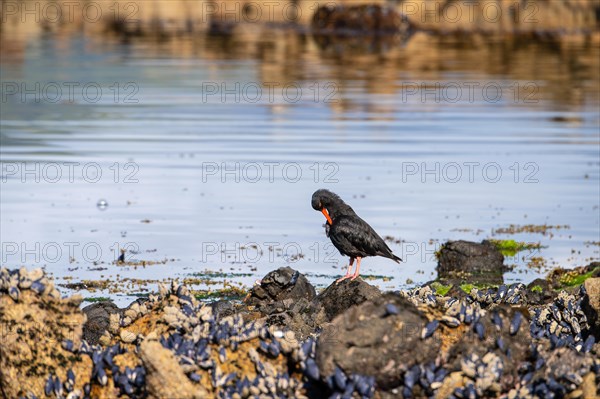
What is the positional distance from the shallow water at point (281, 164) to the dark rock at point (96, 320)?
2.04 metres

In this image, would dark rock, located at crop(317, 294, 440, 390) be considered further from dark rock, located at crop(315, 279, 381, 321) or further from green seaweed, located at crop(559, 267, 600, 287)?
green seaweed, located at crop(559, 267, 600, 287)

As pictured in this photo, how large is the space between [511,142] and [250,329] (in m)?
23.1

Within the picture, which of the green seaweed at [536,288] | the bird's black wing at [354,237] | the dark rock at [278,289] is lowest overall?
the green seaweed at [536,288]

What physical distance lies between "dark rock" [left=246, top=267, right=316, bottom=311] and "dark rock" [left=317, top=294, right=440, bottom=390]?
6067mm

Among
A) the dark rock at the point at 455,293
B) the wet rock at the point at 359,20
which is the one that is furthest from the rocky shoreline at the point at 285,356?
the wet rock at the point at 359,20

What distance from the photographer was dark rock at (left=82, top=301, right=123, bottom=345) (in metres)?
13.7

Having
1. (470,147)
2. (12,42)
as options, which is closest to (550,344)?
(470,147)

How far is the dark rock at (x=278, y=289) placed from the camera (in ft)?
51.5

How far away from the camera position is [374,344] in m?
9.39

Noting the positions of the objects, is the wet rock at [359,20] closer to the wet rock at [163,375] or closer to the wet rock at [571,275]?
the wet rock at [571,275]

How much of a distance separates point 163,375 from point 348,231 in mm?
5753

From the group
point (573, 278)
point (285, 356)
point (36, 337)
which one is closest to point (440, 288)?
point (573, 278)

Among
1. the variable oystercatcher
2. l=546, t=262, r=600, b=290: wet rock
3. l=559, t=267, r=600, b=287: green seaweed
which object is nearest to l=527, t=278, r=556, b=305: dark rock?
l=546, t=262, r=600, b=290: wet rock

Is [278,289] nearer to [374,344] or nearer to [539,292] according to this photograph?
[539,292]
